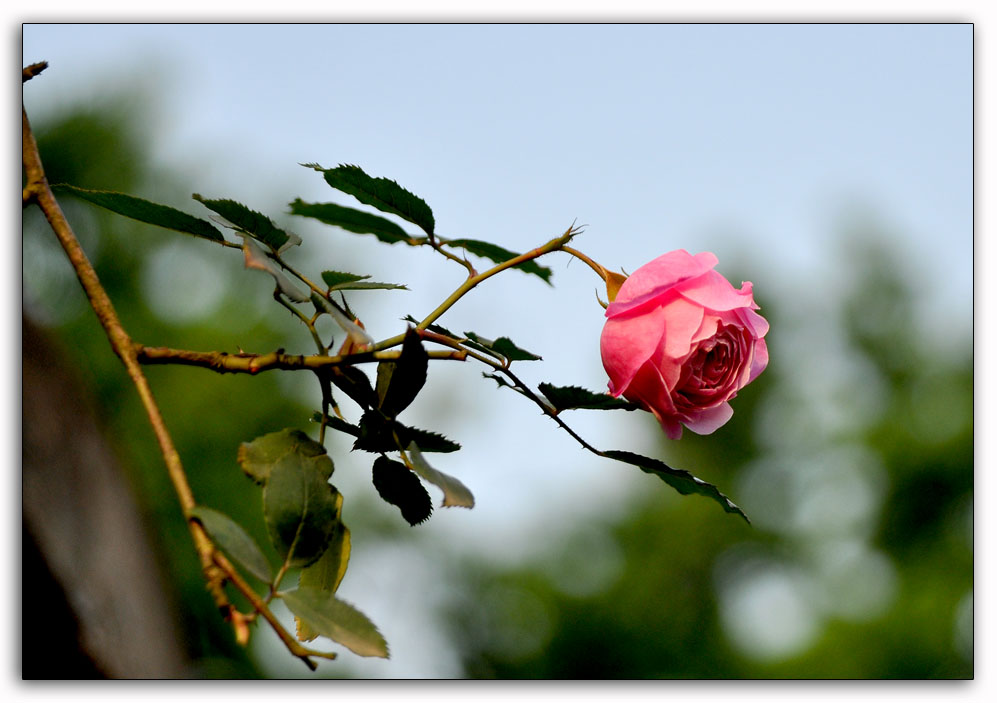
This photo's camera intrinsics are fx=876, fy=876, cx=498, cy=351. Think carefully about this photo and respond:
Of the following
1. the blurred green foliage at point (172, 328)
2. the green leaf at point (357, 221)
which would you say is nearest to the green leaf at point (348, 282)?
the green leaf at point (357, 221)

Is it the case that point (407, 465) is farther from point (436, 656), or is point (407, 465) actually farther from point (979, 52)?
point (436, 656)

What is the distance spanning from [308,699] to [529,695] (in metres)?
0.23

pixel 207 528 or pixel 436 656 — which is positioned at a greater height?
pixel 207 528

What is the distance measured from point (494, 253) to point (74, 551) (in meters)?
0.68

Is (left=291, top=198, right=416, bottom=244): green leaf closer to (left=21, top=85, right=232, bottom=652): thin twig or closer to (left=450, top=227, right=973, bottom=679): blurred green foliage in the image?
(left=21, top=85, right=232, bottom=652): thin twig

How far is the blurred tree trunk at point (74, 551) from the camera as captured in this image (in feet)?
2.86

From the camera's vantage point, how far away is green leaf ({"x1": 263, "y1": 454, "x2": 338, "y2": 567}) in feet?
1.25

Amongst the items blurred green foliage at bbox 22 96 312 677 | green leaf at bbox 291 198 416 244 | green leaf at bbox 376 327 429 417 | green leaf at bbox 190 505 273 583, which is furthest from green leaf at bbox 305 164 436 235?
blurred green foliage at bbox 22 96 312 677

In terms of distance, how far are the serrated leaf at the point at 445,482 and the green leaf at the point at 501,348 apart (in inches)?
2.3

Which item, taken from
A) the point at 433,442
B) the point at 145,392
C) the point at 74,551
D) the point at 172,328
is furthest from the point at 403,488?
the point at 172,328

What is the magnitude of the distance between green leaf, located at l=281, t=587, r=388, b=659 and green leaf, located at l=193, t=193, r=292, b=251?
0.70ft

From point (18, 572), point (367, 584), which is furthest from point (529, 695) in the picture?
point (367, 584)

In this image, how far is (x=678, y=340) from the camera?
1.49 feet

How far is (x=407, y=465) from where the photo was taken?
1.47 ft
